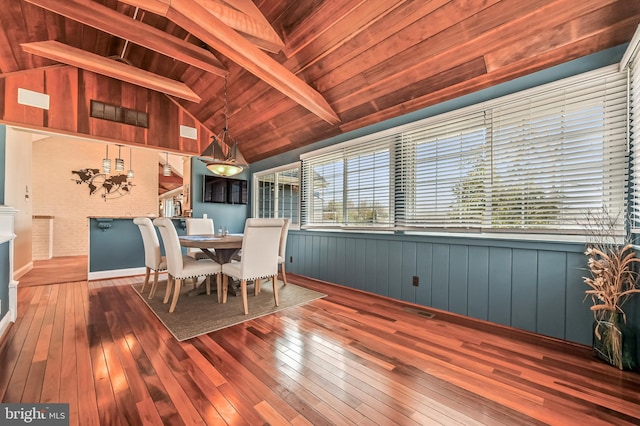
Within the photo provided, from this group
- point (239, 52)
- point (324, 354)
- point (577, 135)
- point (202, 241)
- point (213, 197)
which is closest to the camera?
point (324, 354)

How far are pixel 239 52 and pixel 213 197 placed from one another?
12.3 ft

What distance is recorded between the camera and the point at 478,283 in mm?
2643

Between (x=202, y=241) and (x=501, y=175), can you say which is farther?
(x=202, y=241)

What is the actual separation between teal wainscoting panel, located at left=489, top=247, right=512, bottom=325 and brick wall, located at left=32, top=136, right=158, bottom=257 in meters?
7.30

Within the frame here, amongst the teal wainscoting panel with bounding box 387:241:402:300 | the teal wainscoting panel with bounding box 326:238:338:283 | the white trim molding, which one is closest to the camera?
the white trim molding

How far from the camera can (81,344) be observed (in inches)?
81.8

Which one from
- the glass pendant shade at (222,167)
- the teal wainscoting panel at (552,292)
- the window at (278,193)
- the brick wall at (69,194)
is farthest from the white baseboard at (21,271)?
the teal wainscoting panel at (552,292)

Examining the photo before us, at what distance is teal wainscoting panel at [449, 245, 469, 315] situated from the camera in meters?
2.73

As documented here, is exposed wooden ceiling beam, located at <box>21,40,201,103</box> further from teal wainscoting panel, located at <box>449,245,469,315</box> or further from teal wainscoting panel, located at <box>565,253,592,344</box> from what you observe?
teal wainscoting panel, located at <box>565,253,592,344</box>

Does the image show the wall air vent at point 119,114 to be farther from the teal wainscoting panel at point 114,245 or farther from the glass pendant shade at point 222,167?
the glass pendant shade at point 222,167

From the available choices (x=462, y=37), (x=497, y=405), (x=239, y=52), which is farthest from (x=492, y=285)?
(x=239, y=52)

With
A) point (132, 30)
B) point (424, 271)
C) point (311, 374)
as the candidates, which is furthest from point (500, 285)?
point (132, 30)

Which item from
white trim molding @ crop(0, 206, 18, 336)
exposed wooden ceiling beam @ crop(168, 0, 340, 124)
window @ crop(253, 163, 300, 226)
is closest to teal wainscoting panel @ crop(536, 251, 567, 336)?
exposed wooden ceiling beam @ crop(168, 0, 340, 124)

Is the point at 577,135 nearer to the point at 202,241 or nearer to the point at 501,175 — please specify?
the point at 501,175
